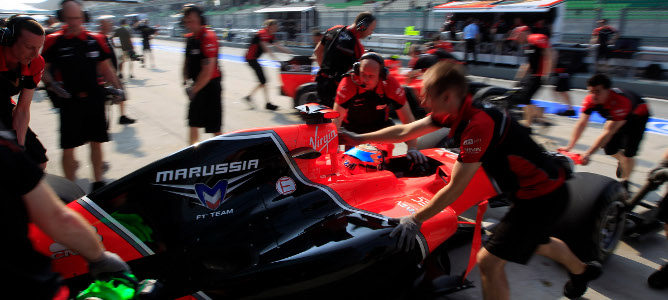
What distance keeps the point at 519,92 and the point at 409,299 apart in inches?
203

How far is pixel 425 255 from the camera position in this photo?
255 centimetres

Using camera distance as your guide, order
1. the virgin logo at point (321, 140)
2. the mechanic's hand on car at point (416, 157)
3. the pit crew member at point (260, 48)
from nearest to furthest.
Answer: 1. the virgin logo at point (321, 140)
2. the mechanic's hand on car at point (416, 157)
3. the pit crew member at point (260, 48)

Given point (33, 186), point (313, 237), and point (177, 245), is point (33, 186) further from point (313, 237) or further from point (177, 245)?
point (313, 237)

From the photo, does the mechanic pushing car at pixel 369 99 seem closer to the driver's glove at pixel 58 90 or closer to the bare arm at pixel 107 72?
the bare arm at pixel 107 72

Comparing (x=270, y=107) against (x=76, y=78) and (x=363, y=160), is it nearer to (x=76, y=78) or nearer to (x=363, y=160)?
(x=76, y=78)

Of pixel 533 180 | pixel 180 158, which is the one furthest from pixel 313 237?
pixel 533 180

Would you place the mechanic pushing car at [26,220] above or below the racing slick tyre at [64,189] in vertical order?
above

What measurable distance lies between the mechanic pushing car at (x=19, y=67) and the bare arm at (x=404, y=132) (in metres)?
2.59

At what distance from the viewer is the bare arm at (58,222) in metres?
1.36

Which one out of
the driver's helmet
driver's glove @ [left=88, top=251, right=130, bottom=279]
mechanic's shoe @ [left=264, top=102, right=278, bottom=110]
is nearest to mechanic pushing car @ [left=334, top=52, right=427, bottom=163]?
the driver's helmet

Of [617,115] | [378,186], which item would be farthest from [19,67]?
[617,115]

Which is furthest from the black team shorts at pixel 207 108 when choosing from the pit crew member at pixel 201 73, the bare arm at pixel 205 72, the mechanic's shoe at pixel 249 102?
the mechanic's shoe at pixel 249 102

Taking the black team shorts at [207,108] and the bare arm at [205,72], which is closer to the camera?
the bare arm at [205,72]

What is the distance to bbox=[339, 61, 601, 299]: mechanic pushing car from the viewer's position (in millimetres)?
2174
